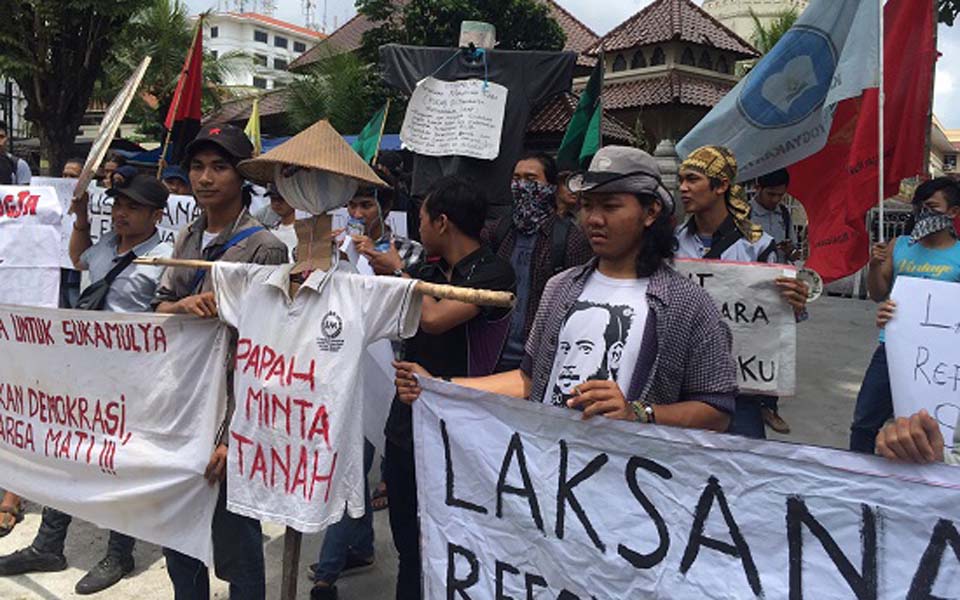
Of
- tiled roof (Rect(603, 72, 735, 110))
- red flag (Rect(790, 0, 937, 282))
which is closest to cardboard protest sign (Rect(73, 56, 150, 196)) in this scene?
Answer: red flag (Rect(790, 0, 937, 282))

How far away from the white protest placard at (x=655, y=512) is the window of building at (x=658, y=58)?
25281mm

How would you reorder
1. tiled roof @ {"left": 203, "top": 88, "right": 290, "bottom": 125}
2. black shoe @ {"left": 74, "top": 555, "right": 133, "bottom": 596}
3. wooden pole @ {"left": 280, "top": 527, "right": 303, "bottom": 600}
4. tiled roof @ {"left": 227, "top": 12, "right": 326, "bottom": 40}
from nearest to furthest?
wooden pole @ {"left": 280, "top": 527, "right": 303, "bottom": 600} → black shoe @ {"left": 74, "top": 555, "right": 133, "bottom": 596} → tiled roof @ {"left": 203, "top": 88, "right": 290, "bottom": 125} → tiled roof @ {"left": 227, "top": 12, "right": 326, "bottom": 40}

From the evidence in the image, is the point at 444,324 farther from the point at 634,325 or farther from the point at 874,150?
the point at 874,150

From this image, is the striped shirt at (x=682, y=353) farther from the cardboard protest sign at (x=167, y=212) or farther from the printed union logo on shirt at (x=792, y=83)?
the cardboard protest sign at (x=167, y=212)

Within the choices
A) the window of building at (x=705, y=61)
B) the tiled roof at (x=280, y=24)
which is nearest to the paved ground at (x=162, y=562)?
the window of building at (x=705, y=61)

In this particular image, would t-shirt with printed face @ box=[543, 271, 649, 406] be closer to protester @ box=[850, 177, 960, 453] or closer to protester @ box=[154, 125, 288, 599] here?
protester @ box=[154, 125, 288, 599]

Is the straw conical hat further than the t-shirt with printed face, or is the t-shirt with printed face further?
the straw conical hat

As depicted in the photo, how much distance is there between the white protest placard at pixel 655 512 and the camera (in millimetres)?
1653

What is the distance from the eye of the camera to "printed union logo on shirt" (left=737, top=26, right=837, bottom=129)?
12.4 feet

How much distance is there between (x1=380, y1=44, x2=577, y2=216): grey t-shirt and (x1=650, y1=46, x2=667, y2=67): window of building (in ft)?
73.4

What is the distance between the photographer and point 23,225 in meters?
4.48

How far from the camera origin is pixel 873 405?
3684 millimetres

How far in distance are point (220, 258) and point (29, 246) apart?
7.54 feet

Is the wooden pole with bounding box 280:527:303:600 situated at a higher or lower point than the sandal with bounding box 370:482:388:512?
higher
